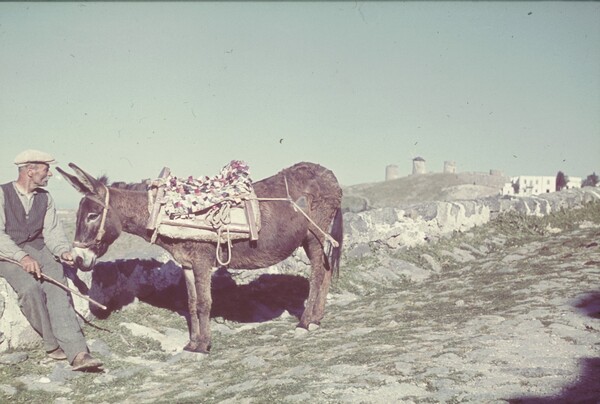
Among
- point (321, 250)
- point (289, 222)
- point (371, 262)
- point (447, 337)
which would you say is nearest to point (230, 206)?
point (289, 222)

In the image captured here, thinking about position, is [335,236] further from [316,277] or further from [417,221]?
[417,221]

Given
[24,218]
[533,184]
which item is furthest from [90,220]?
[533,184]

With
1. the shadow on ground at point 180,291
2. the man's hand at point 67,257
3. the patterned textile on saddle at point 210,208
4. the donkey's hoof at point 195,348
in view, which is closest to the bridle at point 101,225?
the man's hand at point 67,257

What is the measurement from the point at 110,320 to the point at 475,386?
4.45 meters

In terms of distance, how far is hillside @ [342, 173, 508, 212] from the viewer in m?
50.0

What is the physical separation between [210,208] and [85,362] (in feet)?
6.49

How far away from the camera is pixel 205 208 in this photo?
566cm

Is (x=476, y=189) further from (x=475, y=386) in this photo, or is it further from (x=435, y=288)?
(x=475, y=386)

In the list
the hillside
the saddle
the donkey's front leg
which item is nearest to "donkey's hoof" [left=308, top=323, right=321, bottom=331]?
the donkey's front leg

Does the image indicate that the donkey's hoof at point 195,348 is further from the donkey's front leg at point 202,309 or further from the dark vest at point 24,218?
the dark vest at point 24,218

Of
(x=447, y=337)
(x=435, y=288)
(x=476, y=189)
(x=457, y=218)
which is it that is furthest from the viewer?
(x=476, y=189)

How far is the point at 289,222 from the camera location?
6258 millimetres

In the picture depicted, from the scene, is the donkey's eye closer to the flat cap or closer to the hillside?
the flat cap

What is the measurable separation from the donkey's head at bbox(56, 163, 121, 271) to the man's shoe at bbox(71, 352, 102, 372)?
887mm
